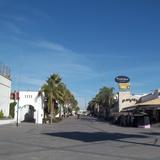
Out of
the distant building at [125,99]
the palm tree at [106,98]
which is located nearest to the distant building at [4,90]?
the distant building at [125,99]

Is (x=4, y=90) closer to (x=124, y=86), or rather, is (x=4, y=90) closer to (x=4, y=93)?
(x=4, y=93)

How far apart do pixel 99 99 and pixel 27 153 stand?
152962 millimetres

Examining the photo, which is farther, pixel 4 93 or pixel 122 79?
pixel 122 79

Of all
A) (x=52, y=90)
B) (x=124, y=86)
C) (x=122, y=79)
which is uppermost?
(x=122, y=79)

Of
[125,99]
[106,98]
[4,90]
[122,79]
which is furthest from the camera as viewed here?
[106,98]

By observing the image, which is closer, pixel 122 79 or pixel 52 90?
pixel 52 90

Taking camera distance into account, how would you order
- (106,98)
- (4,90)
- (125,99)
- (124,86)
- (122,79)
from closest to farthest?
(4,90) < (125,99) < (124,86) < (122,79) < (106,98)

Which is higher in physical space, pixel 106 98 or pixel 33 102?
pixel 106 98

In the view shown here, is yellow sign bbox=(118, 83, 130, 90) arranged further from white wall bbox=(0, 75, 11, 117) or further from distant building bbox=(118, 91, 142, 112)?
white wall bbox=(0, 75, 11, 117)

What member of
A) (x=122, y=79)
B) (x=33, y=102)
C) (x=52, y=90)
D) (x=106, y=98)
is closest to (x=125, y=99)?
(x=122, y=79)

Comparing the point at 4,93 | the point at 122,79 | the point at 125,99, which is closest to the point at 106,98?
the point at 122,79

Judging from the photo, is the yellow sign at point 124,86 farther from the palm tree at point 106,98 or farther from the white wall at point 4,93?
the white wall at point 4,93

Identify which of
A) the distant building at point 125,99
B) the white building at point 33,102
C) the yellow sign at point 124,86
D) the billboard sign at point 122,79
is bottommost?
the white building at point 33,102

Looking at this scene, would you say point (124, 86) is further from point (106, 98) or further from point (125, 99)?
point (106, 98)
